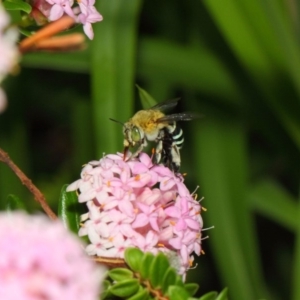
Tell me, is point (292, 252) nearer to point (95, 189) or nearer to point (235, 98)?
point (235, 98)

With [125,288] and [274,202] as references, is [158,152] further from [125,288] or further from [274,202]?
[274,202]

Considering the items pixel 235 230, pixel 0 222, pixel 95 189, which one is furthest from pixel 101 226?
pixel 235 230

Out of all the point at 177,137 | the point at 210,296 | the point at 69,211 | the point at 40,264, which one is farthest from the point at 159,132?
the point at 40,264

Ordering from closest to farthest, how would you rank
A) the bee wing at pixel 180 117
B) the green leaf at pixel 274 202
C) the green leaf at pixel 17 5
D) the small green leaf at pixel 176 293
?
the small green leaf at pixel 176 293
the green leaf at pixel 17 5
the bee wing at pixel 180 117
the green leaf at pixel 274 202

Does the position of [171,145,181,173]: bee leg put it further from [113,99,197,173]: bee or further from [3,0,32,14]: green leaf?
[3,0,32,14]: green leaf

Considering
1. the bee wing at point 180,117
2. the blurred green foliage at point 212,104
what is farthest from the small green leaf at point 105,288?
the blurred green foliage at point 212,104

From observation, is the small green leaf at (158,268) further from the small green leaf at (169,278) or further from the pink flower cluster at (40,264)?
the pink flower cluster at (40,264)
